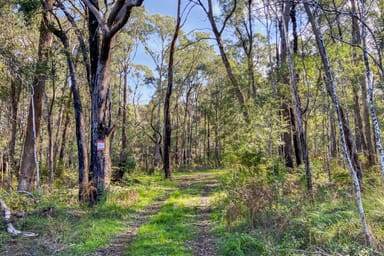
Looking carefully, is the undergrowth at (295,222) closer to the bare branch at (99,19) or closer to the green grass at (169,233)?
the green grass at (169,233)

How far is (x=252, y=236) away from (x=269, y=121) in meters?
3.86

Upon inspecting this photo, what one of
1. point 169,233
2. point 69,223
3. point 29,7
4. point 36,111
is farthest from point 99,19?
point 169,233

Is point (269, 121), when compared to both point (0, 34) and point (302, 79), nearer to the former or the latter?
point (302, 79)

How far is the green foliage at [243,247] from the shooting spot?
3932 mm

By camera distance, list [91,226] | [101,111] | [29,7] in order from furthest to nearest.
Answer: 1. [29,7]
2. [101,111]
3. [91,226]

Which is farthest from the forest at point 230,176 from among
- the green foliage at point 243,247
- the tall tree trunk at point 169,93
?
the tall tree trunk at point 169,93

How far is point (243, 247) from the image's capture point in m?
4.12

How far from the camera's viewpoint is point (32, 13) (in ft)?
25.2

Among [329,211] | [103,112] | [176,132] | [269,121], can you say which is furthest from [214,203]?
[176,132]

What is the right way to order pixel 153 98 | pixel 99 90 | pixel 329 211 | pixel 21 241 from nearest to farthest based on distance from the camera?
pixel 21 241 < pixel 329 211 < pixel 99 90 < pixel 153 98

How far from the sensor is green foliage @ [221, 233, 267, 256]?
393cm

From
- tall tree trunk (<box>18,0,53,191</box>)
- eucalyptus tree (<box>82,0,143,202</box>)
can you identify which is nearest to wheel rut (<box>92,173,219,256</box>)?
eucalyptus tree (<box>82,0,143,202</box>)

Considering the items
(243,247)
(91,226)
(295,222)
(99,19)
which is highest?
(99,19)

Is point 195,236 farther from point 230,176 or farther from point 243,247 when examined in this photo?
point 230,176
